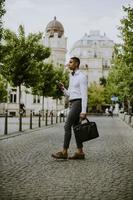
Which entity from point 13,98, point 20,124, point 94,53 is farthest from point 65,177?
point 94,53

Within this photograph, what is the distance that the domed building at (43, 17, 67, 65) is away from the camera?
86562mm

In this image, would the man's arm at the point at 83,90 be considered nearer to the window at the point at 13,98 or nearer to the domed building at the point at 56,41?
the window at the point at 13,98

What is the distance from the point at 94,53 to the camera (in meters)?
119

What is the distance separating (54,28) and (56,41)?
127 inches

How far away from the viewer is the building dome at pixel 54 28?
3474 inches

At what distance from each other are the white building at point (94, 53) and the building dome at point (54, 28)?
27.3 metres

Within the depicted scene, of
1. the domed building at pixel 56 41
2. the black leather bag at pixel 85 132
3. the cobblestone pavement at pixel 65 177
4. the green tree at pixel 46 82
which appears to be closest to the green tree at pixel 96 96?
the domed building at pixel 56 41

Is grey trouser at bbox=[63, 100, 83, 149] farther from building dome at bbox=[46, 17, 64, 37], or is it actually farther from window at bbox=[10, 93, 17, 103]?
building dome at bbox=[46, 17, 64, 37]

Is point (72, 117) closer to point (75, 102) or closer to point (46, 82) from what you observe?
point (75, 102)

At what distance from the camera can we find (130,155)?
11.0 metres

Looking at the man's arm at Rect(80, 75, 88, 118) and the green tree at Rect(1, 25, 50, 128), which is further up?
the green tree at Rect(1, 25, 50, 128)

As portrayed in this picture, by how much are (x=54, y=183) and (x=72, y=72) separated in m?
3.60

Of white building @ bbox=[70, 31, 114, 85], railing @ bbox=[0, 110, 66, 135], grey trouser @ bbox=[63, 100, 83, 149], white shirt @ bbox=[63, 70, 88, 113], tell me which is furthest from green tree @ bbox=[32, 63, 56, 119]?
white building @ bbox=[70, 31, 114, 85]

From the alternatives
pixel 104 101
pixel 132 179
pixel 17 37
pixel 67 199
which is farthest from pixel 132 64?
pixel 104 101
